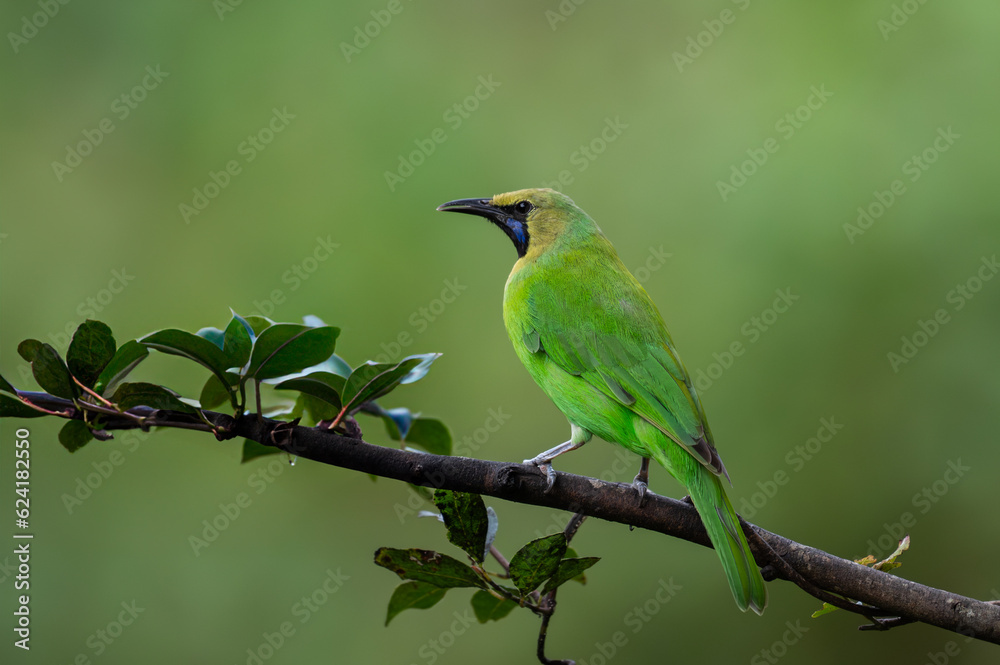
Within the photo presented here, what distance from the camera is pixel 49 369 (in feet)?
5.90

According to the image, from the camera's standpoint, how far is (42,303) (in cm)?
552

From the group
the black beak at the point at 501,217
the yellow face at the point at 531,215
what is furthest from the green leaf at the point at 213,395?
the black beak at the point at 501,217

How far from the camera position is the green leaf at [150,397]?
184 centimetres

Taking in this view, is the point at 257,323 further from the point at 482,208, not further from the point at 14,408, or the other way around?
the point at 482,208

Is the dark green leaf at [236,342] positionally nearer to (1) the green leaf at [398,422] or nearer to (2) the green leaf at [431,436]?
(1) the green leaf at [398,422]

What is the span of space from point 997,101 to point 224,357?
5694 millimetres

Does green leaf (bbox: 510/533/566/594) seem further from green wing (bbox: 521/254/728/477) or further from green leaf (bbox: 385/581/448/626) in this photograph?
green wing (bbox: 521/254/728/477)

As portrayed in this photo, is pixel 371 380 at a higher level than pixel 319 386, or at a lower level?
higher

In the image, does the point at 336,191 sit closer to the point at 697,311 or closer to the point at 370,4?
the point at 370,4

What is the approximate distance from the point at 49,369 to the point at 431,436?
100cm

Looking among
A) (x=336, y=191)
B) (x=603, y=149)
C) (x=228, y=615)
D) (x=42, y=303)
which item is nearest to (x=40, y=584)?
(x=228, y=615)

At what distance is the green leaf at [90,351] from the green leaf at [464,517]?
0.76 m

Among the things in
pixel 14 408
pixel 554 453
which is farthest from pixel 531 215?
pixel 14 408

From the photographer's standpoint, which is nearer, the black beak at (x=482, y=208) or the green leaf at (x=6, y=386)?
the green leaf at (x=6, y=386)
